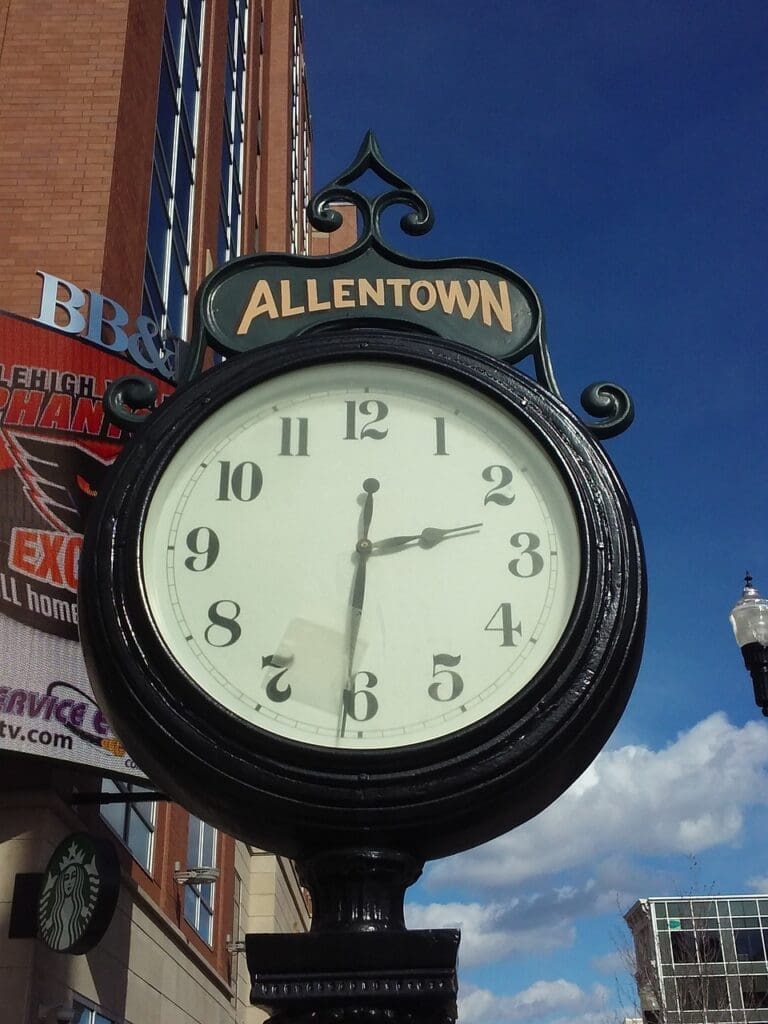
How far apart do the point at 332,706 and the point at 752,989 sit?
80.3m

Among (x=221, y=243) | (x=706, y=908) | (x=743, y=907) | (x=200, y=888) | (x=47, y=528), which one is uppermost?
(x=221, y=243)

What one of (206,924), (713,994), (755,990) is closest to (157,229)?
(206,924)

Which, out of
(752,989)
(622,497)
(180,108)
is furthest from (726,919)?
(622,497)

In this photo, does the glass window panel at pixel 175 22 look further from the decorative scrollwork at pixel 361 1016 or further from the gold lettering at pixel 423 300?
the decorative scrollwork at pixel 361 1016

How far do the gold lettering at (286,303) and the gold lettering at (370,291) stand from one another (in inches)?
4.8

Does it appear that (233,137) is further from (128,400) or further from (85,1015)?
(128,400)

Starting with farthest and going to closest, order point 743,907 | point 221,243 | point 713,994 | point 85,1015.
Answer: point 743,907
point 713,994
point 221,243
point 85,1015

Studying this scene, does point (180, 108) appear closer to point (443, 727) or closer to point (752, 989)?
point (443, 727)

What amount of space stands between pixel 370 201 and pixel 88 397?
29.4 feet

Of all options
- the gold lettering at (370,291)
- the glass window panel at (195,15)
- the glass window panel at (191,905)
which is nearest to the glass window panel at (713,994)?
the glass window panel at (191,905)

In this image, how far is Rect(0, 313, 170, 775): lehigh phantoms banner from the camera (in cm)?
965

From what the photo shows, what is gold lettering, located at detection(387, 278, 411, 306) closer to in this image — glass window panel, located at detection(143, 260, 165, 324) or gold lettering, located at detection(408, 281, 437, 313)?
gold lettering, located at detection(408, 281, 437, 313)

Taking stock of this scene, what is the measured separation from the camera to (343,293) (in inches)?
87.8

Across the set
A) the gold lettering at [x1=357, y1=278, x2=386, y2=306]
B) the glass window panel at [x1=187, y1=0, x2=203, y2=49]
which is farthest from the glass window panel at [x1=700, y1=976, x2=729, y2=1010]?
the gold lettering at [x1=357, y1=278, x2=386, y2=306]
